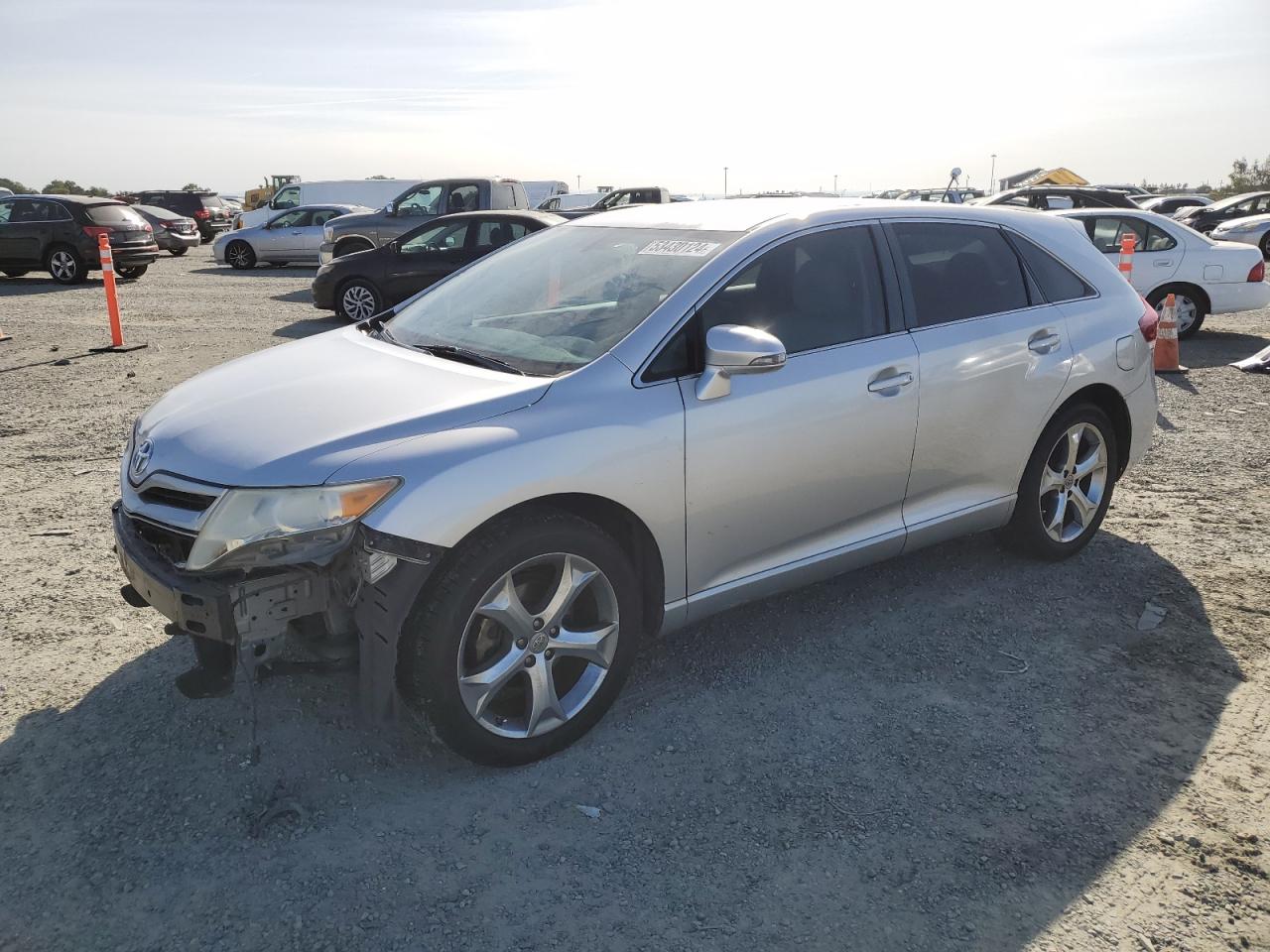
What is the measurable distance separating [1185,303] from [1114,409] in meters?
8.30

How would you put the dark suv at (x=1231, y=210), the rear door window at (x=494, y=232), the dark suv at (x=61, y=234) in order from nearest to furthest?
1. the rear door window at (x=494, y=232)
2. the dark suv at (x=61, y=234)
3. the dark suv at (x=1231, y=210)

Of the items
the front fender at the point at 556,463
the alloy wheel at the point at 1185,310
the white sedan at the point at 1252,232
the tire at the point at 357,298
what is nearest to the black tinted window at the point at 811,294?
the front fender at the point at 556,463

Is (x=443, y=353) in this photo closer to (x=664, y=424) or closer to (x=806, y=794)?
(x=664, y=424)

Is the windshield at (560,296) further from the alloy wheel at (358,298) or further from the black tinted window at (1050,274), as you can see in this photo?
the alloy wheel at (358,298)

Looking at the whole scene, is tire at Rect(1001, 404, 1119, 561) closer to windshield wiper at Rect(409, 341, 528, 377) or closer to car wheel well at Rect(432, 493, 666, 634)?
car wheel well at Rect(432, 493, 666, 634)

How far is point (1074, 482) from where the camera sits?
4.68 metres

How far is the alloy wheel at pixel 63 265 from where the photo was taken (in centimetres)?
1822

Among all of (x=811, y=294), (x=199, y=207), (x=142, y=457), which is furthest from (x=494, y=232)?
(x=199, y=207)

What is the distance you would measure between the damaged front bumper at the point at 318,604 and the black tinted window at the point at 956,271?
2385mm

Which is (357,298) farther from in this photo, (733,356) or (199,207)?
(199,207)

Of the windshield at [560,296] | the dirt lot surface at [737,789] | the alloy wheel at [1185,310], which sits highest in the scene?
the windshield at [560,296]

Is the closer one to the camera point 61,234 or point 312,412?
point 312,412

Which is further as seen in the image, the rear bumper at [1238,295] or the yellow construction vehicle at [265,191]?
the yellow construction vehicle at [265,191]

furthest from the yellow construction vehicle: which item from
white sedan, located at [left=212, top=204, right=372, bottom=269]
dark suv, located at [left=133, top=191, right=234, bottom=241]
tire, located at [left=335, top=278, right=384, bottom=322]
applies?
tire, located at [left=335, top=278, right=384, bottom=322]
